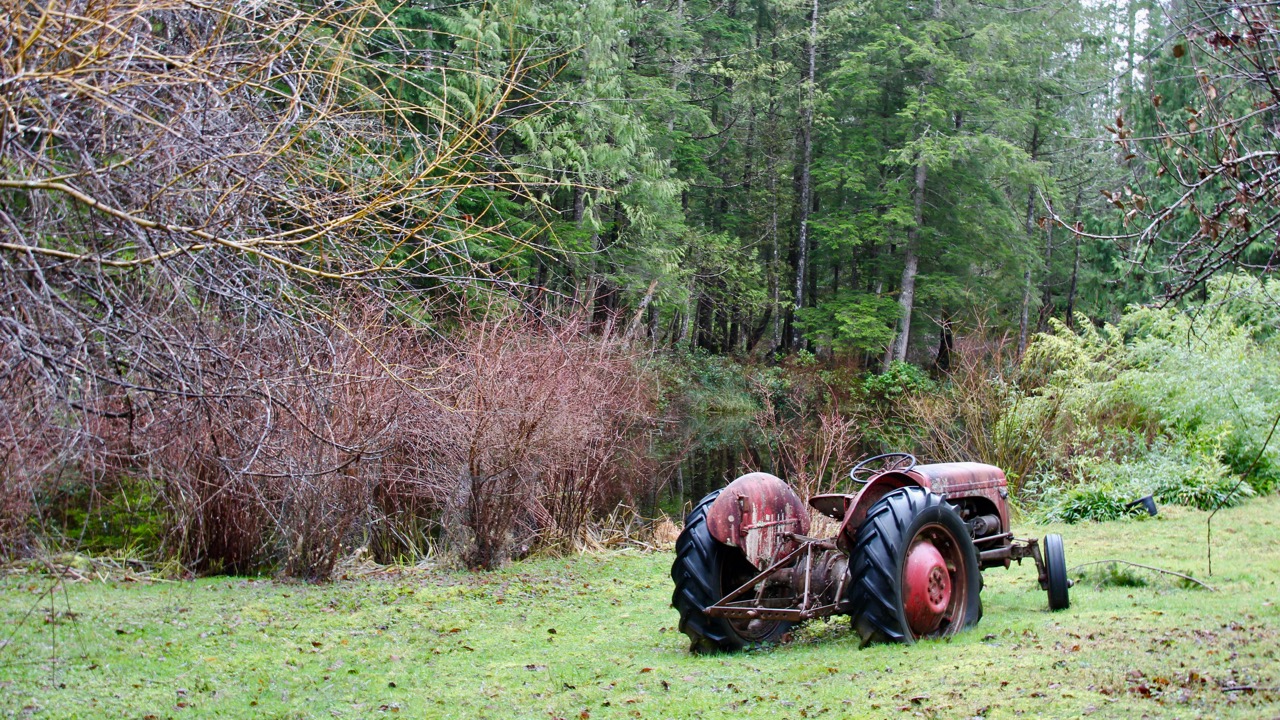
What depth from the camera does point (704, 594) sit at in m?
7.24

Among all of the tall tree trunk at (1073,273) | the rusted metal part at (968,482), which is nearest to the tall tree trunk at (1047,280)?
the tall tree trunk at (1073,273)

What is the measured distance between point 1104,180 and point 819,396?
19116 mm

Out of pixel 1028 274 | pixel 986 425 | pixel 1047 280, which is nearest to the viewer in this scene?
pixel 986 425

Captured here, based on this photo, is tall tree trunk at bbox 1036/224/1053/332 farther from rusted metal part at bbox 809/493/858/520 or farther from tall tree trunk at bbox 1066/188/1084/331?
rusted metal part at bbox 809/493/858/520

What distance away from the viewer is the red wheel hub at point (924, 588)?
6.81 m

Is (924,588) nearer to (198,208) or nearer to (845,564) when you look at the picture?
(845,564)

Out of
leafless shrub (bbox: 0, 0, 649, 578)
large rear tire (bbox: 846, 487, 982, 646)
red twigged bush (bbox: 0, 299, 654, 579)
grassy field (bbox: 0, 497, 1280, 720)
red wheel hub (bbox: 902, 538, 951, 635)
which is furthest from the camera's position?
red twigged bush (bbox: 0, 299, 654, 579)

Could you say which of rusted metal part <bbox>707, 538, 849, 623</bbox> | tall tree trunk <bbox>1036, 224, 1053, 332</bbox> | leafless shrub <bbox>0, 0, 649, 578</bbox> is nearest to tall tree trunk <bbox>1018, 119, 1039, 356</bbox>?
tall tree trunk <bbox>1036, 224, 1053, 332</bbox>

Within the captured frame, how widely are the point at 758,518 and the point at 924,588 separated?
4.17 feet

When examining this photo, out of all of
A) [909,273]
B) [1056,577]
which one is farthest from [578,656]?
[909,273]

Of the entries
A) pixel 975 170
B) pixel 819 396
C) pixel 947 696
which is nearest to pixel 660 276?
pixel 819 396

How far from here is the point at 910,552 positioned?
6.91 m

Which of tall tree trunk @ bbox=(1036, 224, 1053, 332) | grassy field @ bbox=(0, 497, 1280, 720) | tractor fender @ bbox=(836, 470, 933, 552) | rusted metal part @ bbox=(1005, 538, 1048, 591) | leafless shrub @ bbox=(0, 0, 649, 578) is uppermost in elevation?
tall tree trunk @ bbox=(1036, 224, 1053, 332)

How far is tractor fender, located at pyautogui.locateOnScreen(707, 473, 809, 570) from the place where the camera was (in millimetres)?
7383
